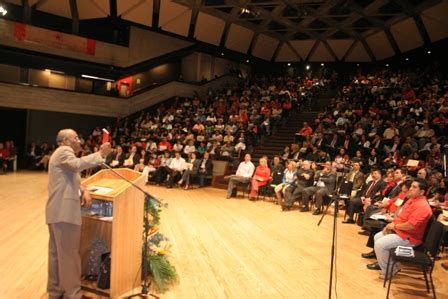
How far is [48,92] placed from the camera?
48.0 ft

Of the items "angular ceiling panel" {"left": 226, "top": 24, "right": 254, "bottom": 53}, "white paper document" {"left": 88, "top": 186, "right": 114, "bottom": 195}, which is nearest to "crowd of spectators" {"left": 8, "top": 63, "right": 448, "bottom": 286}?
"white paper document" {"left": 88, "top": 186, "right": 114, "bottom": 195}

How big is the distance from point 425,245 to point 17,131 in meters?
14.4

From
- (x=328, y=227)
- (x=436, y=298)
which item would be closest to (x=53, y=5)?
(x=328, y=227)

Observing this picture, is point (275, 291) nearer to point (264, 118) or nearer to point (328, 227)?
point (328, 227)

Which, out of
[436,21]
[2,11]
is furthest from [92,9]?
[436,21]

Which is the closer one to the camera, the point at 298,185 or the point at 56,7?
the point at 298,185

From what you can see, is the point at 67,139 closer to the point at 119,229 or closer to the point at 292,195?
the point at 119,229

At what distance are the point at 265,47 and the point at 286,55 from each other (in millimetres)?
1465

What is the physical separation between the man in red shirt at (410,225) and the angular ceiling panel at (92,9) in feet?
49.1

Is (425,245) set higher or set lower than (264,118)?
lower

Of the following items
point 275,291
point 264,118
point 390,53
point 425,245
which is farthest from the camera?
point 390,53

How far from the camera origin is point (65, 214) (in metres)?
2.89

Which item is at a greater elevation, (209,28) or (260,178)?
(209,28)

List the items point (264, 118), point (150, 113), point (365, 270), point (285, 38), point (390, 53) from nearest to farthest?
point (365, 270)
point (264, 118)
point (150, 113)
point (390, 53)
point (285, 38)
